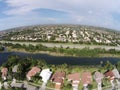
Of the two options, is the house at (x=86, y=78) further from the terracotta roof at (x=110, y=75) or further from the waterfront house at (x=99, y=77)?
the terracotta roof at (x=110, y=75)

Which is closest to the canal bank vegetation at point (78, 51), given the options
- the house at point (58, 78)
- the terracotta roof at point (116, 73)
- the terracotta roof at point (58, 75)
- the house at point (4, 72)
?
the terracotta roof at point (116, 73)

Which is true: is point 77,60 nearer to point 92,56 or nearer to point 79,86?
point 92,56

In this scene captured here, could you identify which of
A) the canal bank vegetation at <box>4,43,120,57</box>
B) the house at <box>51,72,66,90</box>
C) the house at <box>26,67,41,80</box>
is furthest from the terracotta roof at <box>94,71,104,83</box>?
the canal bank vegetation at <box>4,43,120,57</box>

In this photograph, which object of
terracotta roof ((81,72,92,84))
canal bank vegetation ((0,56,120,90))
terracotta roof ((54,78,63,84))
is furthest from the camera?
canal bank vegetation ((0,56,120,90))

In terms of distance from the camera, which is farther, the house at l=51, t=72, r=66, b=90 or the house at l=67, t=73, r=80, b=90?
the house at l=67, t=73, r=80, b=90

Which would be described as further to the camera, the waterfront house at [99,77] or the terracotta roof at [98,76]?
the terracotta roof at [98,76]

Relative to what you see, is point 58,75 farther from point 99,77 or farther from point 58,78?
point 99,77

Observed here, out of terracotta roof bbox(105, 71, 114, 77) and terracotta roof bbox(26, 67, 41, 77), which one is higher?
terracotta roof bbox(26, 67, 41, 77)

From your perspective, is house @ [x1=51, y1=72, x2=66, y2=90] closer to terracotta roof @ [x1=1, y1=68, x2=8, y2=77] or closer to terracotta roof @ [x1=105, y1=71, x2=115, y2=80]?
terracotta roof @ [x1=105, y1=71, x2=115, y2=80]
